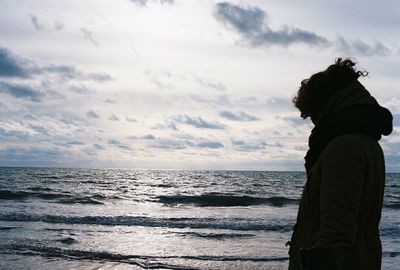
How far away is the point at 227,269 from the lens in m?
8.51

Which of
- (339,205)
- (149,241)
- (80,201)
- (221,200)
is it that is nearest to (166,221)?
(149,241)

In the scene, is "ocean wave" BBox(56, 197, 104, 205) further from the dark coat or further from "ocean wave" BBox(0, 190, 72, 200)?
the dark coat

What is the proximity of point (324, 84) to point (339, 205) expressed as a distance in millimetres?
618

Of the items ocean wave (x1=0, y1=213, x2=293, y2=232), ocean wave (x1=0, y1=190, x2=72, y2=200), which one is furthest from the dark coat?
ocean wave (x1=0, y1=190, x2=72, y2=200)

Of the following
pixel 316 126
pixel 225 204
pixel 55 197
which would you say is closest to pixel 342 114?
pixel 316 126

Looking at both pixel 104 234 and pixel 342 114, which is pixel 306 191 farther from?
pixel 104 234

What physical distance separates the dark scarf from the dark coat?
4cm

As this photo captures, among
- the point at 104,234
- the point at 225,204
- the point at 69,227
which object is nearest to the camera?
the point at 104,234

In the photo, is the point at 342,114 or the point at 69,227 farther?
the point at 69,227

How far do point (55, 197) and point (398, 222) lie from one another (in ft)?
59.6

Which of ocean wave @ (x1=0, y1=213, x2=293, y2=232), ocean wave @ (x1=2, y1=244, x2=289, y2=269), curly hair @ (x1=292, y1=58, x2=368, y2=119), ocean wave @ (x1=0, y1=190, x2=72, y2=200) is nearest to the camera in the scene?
curly hair @ (x1=292, y1=58, x2=368, y2=119)

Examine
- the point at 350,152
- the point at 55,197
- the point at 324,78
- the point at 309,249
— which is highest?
the point at 324,78

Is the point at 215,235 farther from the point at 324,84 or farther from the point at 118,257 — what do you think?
the point at 324,84

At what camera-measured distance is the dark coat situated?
2.07m
